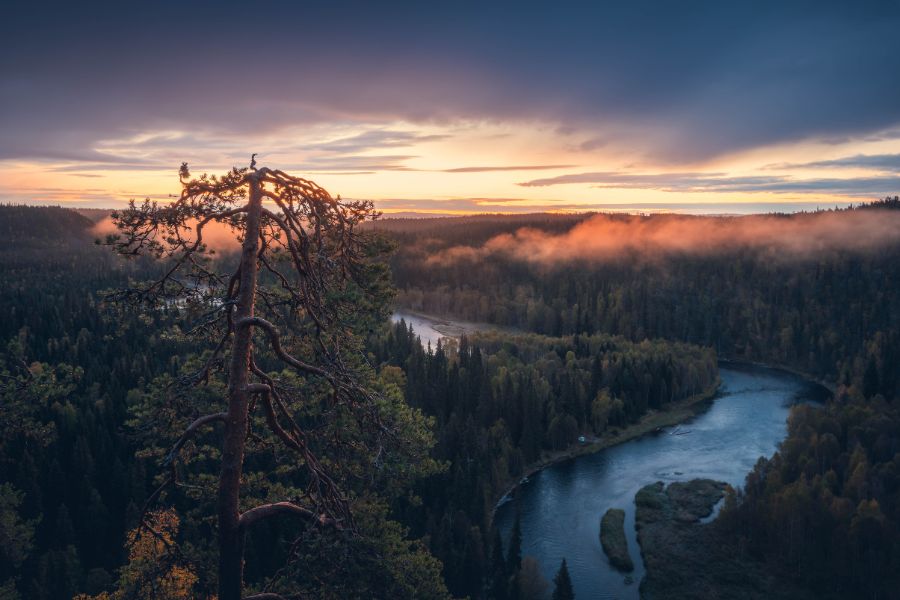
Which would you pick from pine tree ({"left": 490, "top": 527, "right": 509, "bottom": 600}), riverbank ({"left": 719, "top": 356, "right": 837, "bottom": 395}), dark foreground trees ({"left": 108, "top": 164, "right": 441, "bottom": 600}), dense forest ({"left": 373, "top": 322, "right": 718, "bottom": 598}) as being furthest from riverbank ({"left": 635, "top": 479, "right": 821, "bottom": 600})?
riverbank ({"left": 719, "top": 356, "right": 837, "bottom": 395})

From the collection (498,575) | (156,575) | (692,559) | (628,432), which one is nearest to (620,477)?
(692,559)

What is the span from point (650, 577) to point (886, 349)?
104 meters

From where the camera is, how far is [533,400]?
82.9 meters

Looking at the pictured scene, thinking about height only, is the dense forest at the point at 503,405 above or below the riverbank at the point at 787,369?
above

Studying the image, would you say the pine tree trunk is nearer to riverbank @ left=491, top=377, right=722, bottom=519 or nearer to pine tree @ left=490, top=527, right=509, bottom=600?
pine tree @ left=490, top=527, right=509, bottom=600

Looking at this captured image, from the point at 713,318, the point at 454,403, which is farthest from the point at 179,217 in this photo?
the point at 713,318

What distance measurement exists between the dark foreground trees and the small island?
4338 centimetres

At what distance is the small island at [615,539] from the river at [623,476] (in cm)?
66

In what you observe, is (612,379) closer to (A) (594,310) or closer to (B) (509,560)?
(B) (509,560)

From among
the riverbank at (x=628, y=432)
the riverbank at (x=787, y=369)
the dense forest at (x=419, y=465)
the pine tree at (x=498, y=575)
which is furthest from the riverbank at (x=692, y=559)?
the riverbank at (x=787, y=369)

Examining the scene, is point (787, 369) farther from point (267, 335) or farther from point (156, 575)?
point (156, 575)

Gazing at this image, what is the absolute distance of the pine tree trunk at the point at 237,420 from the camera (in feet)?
29.1

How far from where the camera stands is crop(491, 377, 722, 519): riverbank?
71625 millimetres

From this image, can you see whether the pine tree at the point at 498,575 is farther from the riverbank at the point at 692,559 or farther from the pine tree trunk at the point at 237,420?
the pine tree trunk at the point at 237,420
